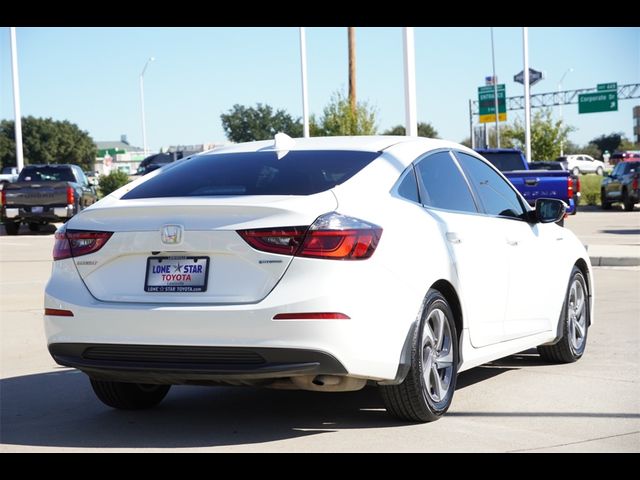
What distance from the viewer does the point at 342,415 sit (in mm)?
6758

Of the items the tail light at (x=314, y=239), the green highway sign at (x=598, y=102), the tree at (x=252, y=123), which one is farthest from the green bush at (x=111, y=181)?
the tree at (x=252, y=123)

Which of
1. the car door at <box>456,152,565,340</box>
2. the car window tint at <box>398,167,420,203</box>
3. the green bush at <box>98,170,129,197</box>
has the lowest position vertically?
the car door at <box>456,152,565,340</box>

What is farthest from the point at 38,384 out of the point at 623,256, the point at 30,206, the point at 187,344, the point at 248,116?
the point at 248,116

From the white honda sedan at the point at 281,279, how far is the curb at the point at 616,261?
35.2 feet

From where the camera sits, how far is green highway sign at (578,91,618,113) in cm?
8038

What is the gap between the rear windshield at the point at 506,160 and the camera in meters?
25.1

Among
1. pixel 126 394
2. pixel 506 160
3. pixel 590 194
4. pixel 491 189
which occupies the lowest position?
pixel 126 394

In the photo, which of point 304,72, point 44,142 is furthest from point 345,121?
point 44,142

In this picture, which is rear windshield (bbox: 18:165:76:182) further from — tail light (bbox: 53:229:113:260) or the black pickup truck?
tail light (bbox: 53:229:113:260)

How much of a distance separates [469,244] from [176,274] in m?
2.01

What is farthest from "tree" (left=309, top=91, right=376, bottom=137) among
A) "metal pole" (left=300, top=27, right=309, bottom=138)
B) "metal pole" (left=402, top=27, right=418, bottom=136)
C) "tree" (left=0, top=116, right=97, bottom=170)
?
"tree" (left=0, top=116, right=97, bottom=170)

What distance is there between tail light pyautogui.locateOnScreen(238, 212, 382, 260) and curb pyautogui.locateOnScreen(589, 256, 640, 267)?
40.3 feet

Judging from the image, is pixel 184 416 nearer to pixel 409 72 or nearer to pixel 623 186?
pixel 409 72
